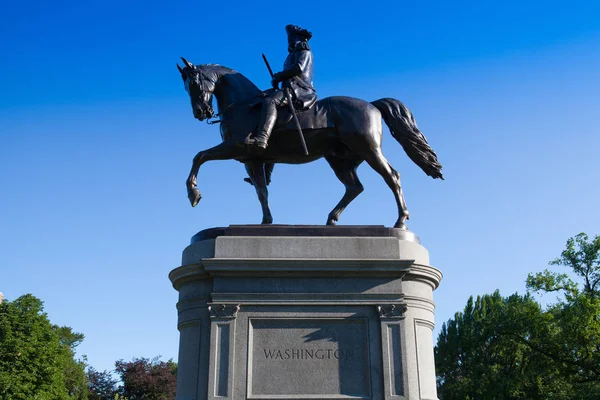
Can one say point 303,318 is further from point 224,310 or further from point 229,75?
point 229,75

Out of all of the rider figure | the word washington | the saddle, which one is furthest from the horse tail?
the word washington

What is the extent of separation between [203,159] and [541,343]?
1382 inches

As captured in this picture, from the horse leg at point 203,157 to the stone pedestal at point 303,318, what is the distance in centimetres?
Result: 101

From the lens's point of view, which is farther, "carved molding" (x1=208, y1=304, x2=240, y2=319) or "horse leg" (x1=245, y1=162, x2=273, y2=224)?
"horse leg" (x1=245, y1=162, x2=273, y2=224)

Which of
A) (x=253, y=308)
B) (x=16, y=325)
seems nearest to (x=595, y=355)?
(x=253, y=308)

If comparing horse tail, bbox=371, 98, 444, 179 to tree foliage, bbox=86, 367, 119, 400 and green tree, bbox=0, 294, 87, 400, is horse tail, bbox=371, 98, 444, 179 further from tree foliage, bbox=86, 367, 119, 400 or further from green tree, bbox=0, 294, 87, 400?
tree foliage, bbox=86, 367, 119, 400

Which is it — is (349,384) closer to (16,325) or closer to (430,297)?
(430,297)

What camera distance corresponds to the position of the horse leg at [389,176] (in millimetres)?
11445

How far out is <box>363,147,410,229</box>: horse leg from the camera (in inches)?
451

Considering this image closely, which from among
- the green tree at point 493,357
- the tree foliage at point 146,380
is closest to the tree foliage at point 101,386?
the tree foliage at point 146,380

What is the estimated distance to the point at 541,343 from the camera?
39.9 metres

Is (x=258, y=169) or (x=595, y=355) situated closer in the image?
(x=258, y=169)

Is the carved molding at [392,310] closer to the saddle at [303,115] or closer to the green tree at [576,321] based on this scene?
the saddle at [303,115]

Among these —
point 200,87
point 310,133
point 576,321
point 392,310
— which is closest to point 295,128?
point 310,133
